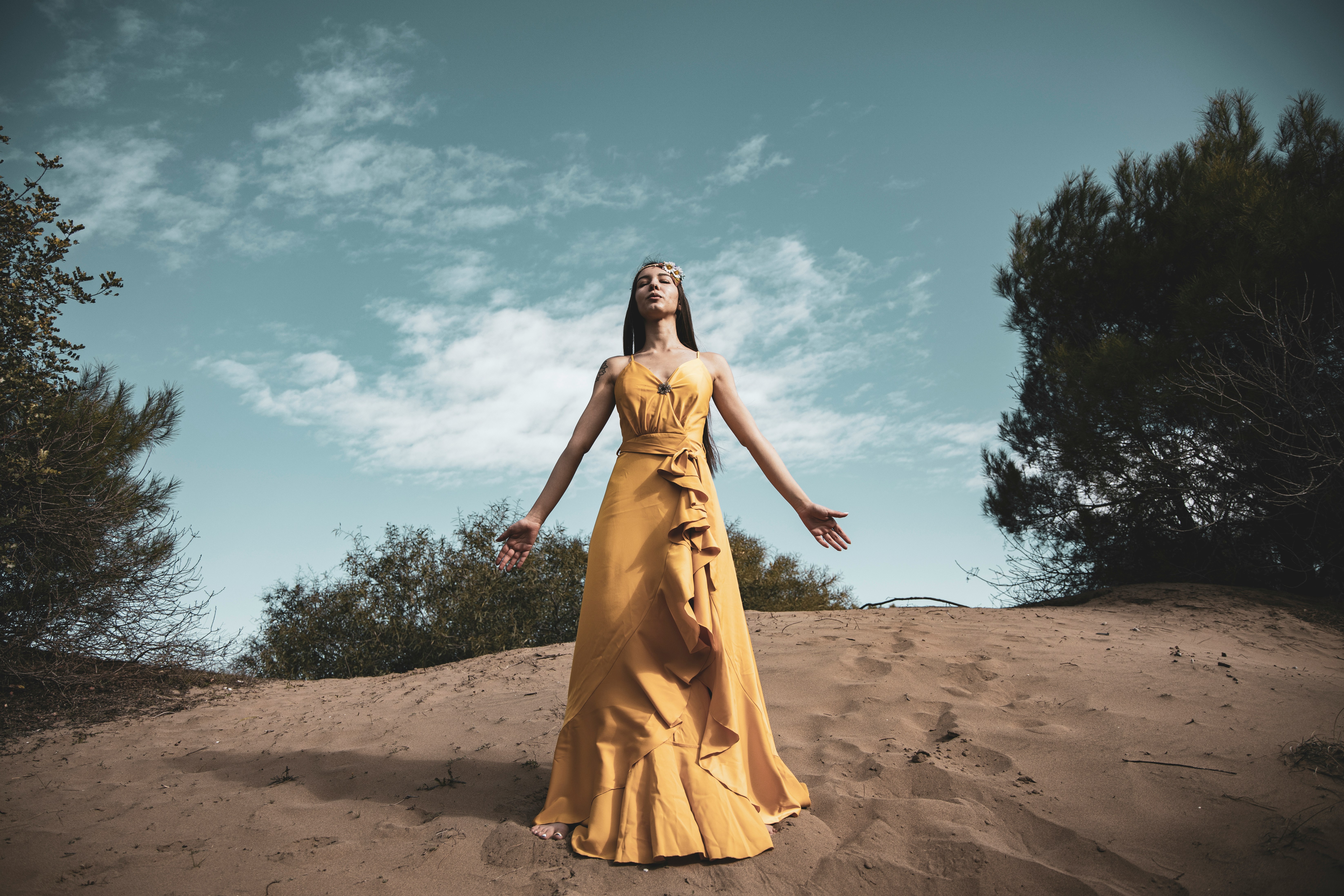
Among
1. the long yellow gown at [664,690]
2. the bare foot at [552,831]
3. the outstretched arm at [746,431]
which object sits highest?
A: the outstretched arm at [746,431]

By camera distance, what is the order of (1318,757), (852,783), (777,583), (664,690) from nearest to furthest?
1. (664,690)
2. (1318,757)
3. (852,783)
4. (777,583)

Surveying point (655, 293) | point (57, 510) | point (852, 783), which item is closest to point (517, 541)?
point (655, 293)

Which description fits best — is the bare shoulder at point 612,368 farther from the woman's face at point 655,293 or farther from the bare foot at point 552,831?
the bare foot at point 552,831

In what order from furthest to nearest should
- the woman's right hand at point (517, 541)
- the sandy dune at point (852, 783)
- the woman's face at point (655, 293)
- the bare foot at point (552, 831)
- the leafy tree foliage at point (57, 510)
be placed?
the leafy tree foliage at point (57, 510) < the woman's face at point (655, 293) < the woman's right hand at point (517, 541) < the bare foot at point (552, 831) < the sandy dune at point (852, 783)

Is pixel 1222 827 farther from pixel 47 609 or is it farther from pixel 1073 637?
pixel 47 609

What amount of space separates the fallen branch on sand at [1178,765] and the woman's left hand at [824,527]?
161 cm

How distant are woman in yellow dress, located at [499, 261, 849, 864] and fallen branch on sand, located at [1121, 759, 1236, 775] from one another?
1.52m

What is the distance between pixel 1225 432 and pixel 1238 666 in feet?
15.7

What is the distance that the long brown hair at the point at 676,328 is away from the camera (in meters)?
3.51

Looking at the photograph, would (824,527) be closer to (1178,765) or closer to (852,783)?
(852,783)

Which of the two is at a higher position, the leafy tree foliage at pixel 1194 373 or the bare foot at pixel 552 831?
the leafy tree foliage at pixel 1194 373

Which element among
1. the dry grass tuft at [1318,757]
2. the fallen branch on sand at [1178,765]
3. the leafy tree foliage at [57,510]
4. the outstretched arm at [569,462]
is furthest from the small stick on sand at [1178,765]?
the leafy tree foliage at [57,510]

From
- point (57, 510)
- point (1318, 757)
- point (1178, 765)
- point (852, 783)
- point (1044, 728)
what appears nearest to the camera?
point (1318, 757)

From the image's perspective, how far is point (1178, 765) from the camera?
118 inches
